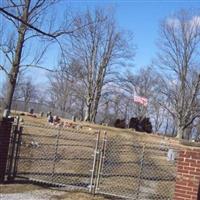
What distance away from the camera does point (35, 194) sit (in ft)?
35.9

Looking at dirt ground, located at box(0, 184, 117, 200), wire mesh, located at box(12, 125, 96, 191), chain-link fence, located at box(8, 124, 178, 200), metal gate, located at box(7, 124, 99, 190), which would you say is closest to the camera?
dirt ground, located at box(0, 184, 117, 200)

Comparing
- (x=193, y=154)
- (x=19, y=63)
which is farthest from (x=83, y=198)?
(x=19, y=63)

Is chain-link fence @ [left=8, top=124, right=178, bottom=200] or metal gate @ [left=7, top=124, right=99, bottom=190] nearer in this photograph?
metal gate @ [left=7, top=124, right=99, bottom=190]

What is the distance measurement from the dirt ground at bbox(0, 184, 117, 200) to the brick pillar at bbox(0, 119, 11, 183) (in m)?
0.51

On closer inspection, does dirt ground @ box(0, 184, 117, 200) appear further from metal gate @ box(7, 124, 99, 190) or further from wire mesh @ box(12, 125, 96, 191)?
wire mesh @ box(12, 125, 96, 191)

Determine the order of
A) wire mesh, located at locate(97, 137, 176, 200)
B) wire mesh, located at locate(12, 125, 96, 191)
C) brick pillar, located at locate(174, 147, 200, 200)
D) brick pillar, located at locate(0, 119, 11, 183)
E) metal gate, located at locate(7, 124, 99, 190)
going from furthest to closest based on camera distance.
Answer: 1. wire mesh, located at locate(12, 125, 96, 191)
2. wire mesh, located at locate(97, 137, 176, 200)
3. metal gate, located at locate(7, 124, 99, 190)
4. brick pillar, located at locate(0, 119, 11, 183)
5. brick pillar, located at locate(174, 147, 200, 200)

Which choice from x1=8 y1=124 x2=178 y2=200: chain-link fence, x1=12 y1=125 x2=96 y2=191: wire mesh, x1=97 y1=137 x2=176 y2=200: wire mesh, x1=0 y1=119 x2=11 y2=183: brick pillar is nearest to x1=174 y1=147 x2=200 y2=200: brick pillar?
x1=8 y1=124 x2=178 y2=200: chain-link fence

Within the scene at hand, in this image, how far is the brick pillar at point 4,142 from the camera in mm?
11852

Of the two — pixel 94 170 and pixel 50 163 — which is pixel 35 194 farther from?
pixel 50 163

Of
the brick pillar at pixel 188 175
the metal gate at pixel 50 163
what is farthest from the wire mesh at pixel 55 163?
the brick pillar at pixel 188 175

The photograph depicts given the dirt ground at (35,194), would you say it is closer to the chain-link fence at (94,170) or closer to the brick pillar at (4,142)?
the brick pillar at (4,142)

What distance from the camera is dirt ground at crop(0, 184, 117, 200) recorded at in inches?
414

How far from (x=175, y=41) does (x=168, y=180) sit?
158 feet

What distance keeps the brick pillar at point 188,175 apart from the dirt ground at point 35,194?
2506 mm
